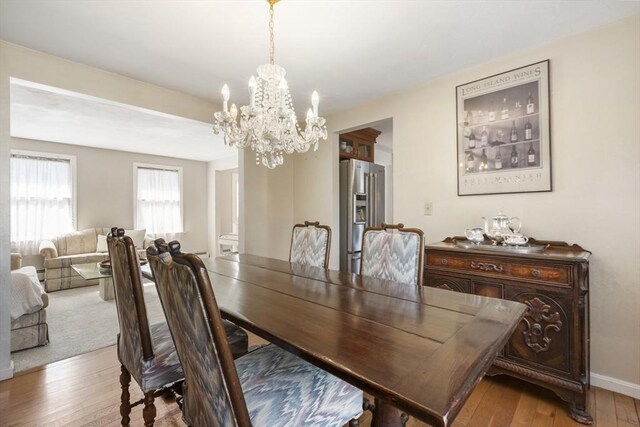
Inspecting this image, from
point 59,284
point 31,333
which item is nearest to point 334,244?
point 31,333

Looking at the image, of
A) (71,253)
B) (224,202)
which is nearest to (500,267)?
(71,253)

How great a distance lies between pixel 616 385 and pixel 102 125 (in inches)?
234

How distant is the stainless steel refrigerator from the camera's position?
3824 mm

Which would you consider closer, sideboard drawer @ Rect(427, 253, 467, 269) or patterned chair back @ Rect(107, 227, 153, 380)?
patterned chair back @ Rect(107, 227, 153, 380)

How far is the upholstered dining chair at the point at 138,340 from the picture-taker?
1.25 m

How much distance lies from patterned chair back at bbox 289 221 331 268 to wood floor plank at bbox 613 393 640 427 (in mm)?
1901

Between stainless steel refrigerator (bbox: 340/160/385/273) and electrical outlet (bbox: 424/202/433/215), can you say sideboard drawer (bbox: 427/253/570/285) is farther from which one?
stainless steel refrigerator (bbox: 340/160/385/273)

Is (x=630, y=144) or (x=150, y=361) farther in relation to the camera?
(x=630, y=144)

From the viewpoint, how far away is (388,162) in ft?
20.4

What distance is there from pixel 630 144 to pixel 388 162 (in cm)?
444

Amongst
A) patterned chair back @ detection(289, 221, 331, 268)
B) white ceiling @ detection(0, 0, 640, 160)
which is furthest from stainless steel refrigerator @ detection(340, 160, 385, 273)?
patterned chair back @ detection(289, 221, 331, 268)

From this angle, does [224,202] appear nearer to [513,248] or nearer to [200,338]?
[513,248]

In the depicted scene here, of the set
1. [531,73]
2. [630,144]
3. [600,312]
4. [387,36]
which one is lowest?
[600,312]

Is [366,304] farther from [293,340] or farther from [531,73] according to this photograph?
[531,73]
